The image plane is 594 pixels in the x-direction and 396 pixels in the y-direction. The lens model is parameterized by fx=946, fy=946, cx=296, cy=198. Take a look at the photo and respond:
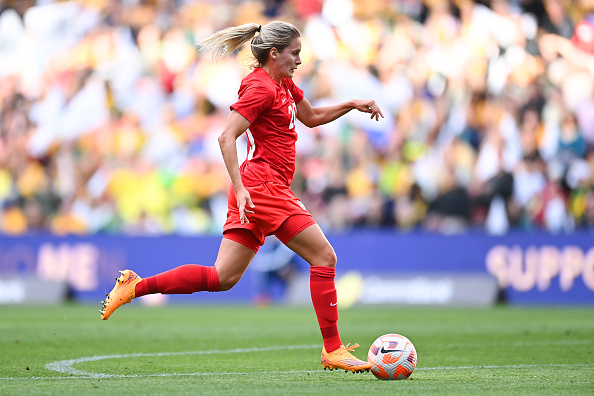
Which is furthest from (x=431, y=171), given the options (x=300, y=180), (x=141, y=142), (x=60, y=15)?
(x=60, y=15)

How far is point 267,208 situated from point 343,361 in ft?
3.51

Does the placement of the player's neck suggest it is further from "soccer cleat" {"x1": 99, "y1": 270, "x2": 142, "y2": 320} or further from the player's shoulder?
"soccer cleat" {"x1": 99, "y1": 270, "x2": 142, "y2": 320}

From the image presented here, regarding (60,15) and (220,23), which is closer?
(220,23)

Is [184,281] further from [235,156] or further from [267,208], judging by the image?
[235,156]

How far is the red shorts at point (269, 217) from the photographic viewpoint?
591 cm

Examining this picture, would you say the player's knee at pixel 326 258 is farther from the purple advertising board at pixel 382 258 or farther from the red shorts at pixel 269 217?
the purple advertising board at pixel 382 258

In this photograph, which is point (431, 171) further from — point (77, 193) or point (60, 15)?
point (60, 15)

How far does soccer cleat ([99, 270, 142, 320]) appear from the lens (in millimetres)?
6113

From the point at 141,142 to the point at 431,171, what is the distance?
597 cm

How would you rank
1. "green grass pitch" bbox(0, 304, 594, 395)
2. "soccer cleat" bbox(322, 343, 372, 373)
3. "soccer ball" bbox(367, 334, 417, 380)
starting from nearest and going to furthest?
"green grass pitch" bbox(0, 304, 594, 395) < "soccer ball" bbox(367, 334, 417, 380) < "soccer cleat" bbox(322, 343, 372, 373)

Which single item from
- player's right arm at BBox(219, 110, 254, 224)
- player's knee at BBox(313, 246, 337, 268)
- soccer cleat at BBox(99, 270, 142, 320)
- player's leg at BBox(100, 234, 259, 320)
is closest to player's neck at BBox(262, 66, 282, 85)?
player's right arm at BBox(219, 110, 254, 224)

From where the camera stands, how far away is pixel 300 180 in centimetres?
1580

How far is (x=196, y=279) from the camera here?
607cm

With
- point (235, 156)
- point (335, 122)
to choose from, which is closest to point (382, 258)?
point (335, 122)
